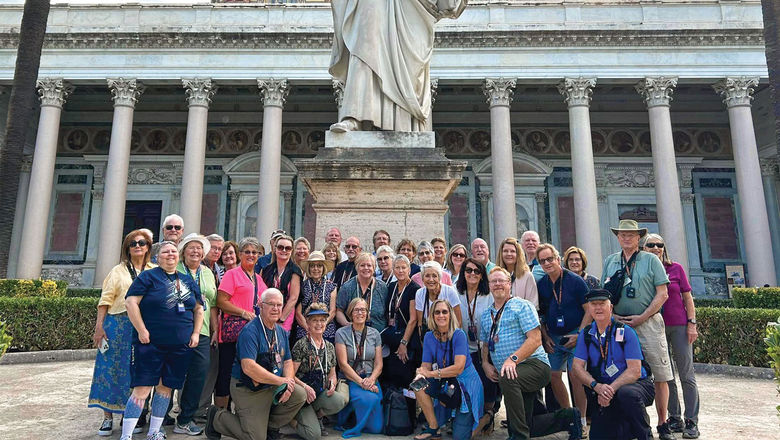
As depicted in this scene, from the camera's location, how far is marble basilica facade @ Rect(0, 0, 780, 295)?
2292 cm

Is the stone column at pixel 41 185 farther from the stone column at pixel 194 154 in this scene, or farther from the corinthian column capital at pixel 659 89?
the corinthian column capital at pixel 659 89

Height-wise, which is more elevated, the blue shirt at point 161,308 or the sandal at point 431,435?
the blue shirt at point 161,308

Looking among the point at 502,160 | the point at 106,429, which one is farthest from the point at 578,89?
the point at 106,429

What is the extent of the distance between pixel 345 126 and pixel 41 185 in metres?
21.9

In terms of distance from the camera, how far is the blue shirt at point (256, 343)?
4.48 m

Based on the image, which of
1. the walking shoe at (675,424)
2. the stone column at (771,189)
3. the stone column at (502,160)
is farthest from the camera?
the stone column at (771,189)

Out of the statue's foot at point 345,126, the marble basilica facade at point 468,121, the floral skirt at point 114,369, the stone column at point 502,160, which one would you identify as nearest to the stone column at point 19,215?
the marble basilica facade at point 468,121

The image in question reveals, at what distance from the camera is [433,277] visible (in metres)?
4.90

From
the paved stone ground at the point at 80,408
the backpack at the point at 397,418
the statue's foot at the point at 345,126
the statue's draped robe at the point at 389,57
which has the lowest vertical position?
the paved stone ground at the point at 80,408

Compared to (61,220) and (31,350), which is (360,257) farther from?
(61,220)

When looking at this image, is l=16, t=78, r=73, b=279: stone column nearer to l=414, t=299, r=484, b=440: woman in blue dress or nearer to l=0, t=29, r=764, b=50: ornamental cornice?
l=0, t=29, r=764, b=50: ornamental cornice

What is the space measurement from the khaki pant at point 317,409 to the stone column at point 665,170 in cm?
2058

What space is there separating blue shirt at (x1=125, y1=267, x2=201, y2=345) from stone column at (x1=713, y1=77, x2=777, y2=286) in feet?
77.8

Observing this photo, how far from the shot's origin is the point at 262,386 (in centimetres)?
448
